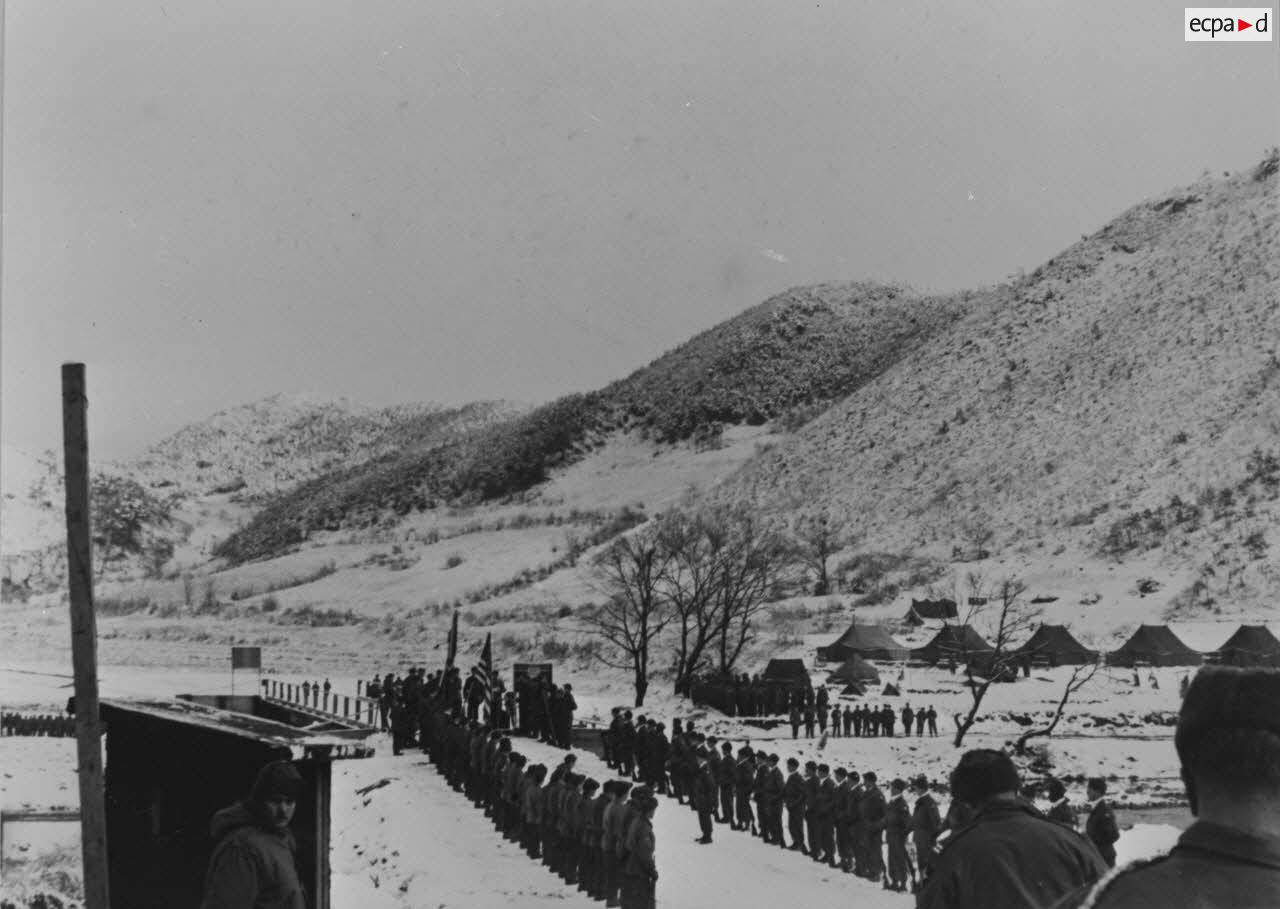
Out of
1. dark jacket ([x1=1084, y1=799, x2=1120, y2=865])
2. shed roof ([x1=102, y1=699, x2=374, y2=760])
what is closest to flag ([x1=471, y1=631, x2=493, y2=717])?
dark jacket ([x1=1084, y1=799, x2=1120, y2=865])

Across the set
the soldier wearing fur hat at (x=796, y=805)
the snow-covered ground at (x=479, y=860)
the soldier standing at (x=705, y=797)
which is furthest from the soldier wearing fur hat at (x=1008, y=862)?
the soldier standing at (x=705, y=797)

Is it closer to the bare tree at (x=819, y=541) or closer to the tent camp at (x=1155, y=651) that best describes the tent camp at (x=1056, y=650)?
the tent camp at (x=1155, y=651)

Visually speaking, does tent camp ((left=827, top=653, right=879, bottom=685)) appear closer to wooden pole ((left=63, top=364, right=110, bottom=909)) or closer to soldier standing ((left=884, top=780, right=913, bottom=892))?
soldier standing ((left=884, top=780, right=913, bottom=892))

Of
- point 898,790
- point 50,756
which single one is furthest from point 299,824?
point 50,756

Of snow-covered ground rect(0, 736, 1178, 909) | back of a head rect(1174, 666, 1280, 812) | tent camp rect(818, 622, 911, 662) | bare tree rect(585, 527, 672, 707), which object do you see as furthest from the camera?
tent camp rect(818, 622, 911, 662)

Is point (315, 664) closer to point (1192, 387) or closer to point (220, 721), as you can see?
point (220, 721)
